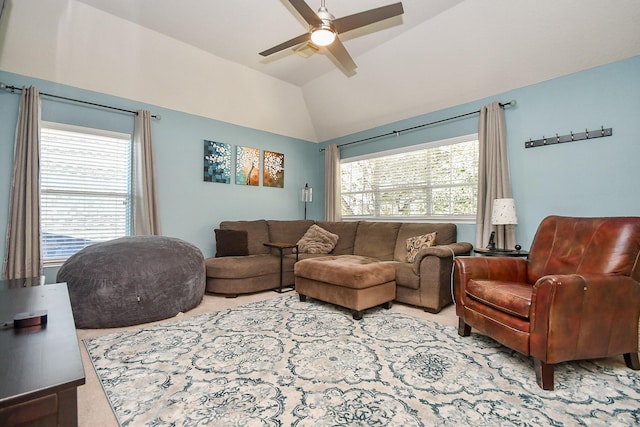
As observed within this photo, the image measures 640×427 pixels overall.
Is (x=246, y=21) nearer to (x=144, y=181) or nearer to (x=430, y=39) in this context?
(x=430, y=39)

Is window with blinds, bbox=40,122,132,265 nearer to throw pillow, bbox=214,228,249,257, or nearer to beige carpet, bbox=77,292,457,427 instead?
throw pillow, bbox=214,228,249,257

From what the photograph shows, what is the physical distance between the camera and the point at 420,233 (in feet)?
13.2

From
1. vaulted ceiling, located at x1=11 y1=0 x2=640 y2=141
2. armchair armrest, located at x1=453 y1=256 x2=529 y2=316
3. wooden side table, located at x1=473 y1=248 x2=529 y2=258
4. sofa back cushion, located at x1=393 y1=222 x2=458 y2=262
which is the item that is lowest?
armchair armrest, located at x1=453 y1=256 x2=529 y2=316

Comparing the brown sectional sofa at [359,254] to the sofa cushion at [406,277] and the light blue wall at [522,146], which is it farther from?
the light blue wall at [522,146]

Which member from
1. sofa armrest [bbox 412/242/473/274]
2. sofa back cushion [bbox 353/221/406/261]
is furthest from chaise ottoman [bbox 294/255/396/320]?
sofa back cushion [bbox 353/221/406/261]

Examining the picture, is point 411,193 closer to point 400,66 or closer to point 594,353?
point 400,66

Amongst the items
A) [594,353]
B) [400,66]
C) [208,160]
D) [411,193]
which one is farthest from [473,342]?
[208,160]

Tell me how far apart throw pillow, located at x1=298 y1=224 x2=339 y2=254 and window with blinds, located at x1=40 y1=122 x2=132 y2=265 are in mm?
2466

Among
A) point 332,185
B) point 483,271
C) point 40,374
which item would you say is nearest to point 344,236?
point 332,185

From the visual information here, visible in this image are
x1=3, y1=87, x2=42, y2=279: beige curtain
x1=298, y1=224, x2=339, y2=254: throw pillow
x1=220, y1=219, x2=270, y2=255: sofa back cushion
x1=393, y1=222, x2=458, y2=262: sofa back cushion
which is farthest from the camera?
x1=298, y1=224, x2=339, y2=254: throw pillow

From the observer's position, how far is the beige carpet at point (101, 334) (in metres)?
1.48

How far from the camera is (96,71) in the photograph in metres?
3.61

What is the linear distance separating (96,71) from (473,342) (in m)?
4.95

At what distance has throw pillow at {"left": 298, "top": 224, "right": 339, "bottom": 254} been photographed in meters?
4.70
